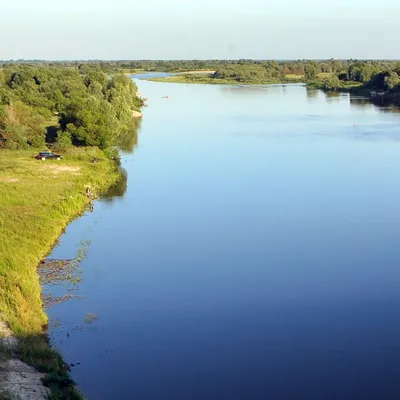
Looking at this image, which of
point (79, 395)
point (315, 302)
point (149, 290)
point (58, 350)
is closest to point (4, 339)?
point (58, 350)

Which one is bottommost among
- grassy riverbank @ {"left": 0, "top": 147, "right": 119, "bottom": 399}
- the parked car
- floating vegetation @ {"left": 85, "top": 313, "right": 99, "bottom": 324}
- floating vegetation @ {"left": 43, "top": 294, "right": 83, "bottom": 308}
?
floating vegetation @ {"left": 85, "top": 313, "right": 99, "bottom": 324}

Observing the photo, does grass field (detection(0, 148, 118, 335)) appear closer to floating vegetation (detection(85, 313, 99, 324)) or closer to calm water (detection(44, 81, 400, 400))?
calm water (detection(44, 81, 400, 400))

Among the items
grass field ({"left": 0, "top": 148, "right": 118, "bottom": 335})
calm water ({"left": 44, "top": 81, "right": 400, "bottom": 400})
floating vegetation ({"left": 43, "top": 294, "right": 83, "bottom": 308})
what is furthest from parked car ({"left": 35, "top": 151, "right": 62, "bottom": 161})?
floating vegetation ({"left": 43, "top": 294, "right": 83, "bottom": 308})

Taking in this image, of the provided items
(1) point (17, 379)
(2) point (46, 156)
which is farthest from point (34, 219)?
(2) point (46, 156)

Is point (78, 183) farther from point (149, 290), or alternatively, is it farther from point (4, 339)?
point (4, 339)

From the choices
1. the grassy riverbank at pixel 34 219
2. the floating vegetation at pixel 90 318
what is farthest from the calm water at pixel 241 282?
the grassy riverbank at pixel 34 219

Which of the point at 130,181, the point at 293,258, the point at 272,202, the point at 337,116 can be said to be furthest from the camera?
the point at 337,116

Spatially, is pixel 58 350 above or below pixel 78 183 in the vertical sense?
below
